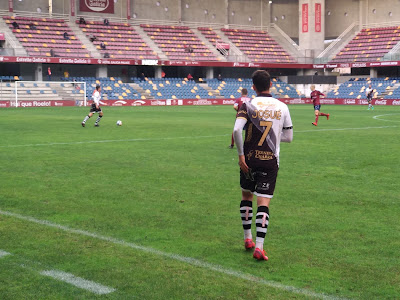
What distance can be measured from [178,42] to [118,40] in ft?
24.8

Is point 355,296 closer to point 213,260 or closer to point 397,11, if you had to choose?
point 213,260

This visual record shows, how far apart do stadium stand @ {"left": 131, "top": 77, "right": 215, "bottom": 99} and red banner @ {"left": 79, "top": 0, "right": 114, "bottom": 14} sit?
10159mm

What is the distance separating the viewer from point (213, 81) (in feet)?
217

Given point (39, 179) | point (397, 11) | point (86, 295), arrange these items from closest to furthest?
point (86, 295) → point (39, 179) → point (397, 11)

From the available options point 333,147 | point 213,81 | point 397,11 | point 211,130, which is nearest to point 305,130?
point 211,130

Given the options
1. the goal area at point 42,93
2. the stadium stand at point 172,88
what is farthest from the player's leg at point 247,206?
the stadium stand at point 172,88

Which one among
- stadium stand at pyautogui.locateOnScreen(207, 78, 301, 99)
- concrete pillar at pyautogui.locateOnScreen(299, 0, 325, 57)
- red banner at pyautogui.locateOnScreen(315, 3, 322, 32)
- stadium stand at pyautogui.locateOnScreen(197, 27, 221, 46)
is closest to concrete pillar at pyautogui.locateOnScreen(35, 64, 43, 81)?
stadium stand at pyautogui.locateOnScreen(207, 78, 301, 99)

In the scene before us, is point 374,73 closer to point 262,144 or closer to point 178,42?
point 178,42

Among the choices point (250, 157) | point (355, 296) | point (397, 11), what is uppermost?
point (397, 11)

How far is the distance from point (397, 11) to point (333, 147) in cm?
5874

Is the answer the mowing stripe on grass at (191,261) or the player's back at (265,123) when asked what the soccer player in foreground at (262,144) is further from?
the mowing stripe on grass at (191,261)

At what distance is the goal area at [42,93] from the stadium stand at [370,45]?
3166 cm

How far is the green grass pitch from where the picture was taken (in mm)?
5402

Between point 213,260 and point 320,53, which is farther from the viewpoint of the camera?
point 320,53
